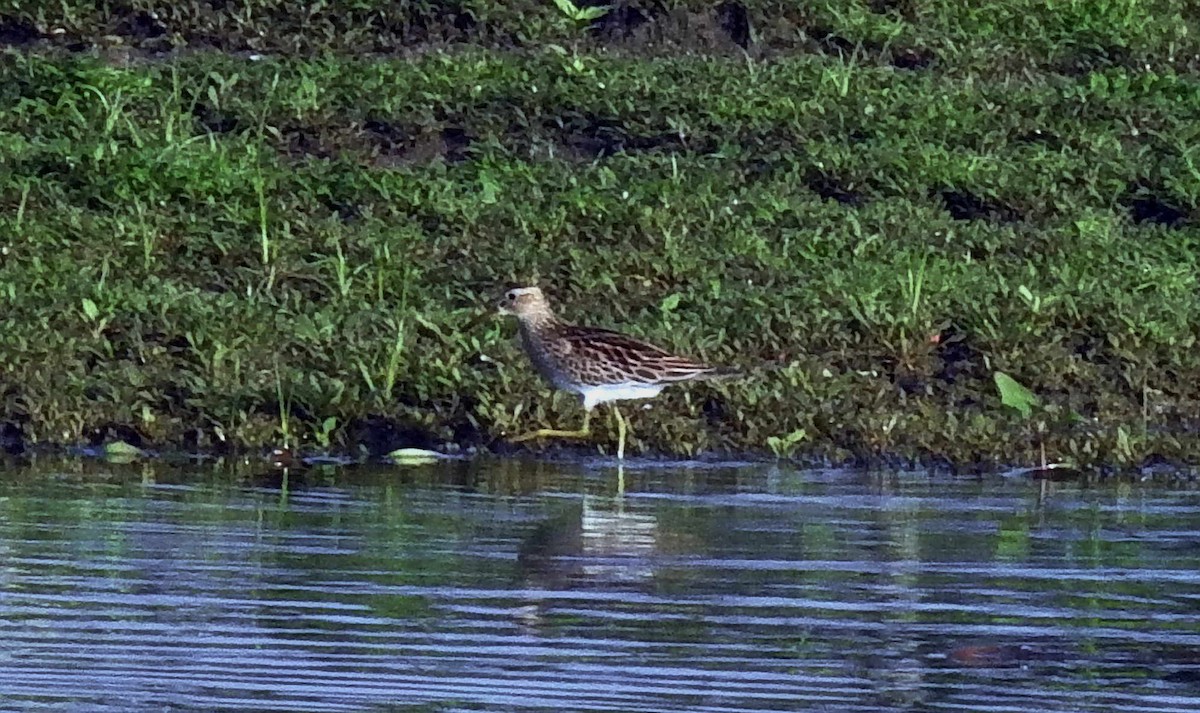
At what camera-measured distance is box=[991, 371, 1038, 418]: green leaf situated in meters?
10.2

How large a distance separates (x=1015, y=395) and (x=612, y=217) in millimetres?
2262

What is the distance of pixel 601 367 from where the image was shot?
32.6ft

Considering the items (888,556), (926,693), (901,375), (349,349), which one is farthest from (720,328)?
(926,693)

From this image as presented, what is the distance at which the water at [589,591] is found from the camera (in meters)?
6.09

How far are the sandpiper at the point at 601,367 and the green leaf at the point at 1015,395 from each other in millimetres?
910

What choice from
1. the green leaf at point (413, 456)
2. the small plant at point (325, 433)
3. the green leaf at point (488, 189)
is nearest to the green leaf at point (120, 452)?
the small plant at point (325, 433)

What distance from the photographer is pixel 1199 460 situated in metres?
9.83

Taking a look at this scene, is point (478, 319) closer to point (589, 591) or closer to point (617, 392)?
point (617, 392)

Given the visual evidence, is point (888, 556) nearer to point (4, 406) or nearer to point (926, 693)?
point (926, 693)

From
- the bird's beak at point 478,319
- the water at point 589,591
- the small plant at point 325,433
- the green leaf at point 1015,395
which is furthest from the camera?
the bird's beak at point 478,319

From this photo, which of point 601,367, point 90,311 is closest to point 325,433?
point 601,367

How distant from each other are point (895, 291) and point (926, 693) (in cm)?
513

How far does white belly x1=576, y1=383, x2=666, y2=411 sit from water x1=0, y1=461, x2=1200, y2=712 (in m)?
0.38

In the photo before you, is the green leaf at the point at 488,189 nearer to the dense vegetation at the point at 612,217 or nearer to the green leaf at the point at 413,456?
the dense vegetation at the point at 612,217
